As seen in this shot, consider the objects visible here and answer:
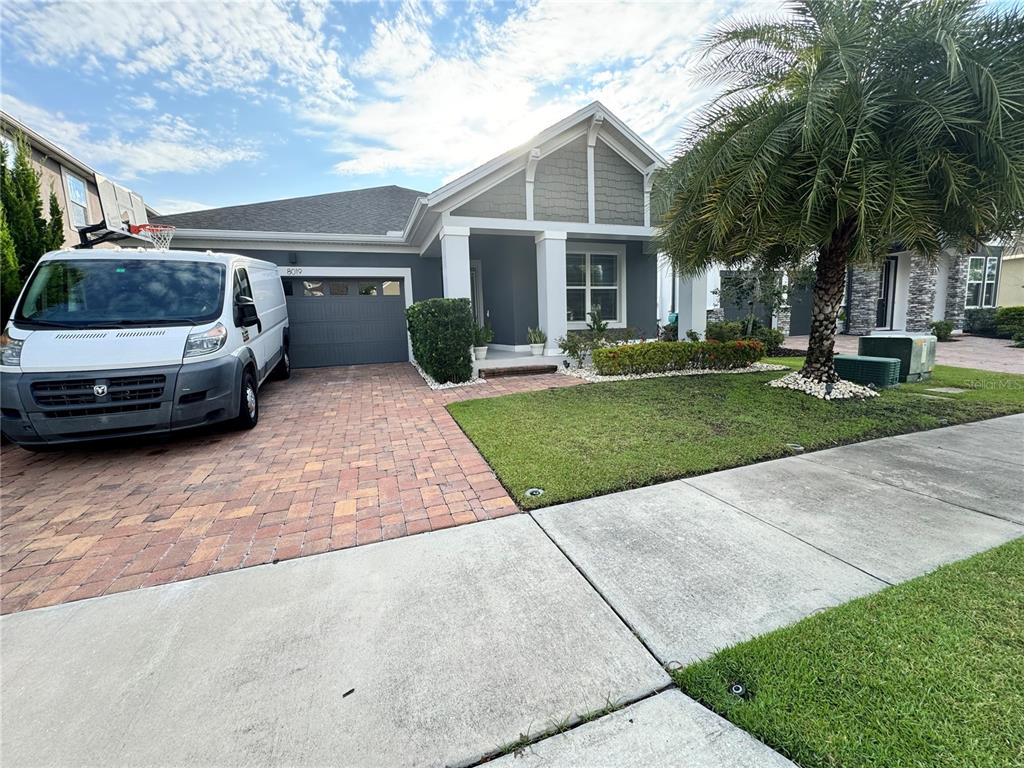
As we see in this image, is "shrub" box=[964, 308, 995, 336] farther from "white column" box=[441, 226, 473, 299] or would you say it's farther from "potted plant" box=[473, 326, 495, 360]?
"white column" box=[441, 226, 473, 299]

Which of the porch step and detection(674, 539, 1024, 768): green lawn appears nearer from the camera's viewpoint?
detection(674, 539, 1024, 768): green lawn

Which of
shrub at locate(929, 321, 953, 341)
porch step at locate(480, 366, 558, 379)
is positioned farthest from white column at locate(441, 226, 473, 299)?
shrub at locate(929, 321, 953, 341)

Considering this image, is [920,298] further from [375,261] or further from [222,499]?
[222,499]

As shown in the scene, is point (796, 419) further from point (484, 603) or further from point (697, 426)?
point (484, 603)

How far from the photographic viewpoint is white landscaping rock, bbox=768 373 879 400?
22.5 ft

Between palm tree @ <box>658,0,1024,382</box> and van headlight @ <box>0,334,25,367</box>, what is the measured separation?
8.13 metres

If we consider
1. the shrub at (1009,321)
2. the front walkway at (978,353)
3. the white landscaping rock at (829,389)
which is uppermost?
the shrub at (1009,321)

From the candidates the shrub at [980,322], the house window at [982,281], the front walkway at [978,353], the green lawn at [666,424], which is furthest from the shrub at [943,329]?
the green lawn at [666,424]

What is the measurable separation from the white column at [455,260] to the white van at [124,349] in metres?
3.87

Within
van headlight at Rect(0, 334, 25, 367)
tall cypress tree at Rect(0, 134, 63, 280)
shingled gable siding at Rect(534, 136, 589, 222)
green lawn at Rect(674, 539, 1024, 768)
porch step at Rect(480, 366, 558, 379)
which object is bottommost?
green lawn at Rect(674, 539, 1024, 768)

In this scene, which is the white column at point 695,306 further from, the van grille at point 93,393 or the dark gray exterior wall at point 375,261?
the van grille at point 93,393

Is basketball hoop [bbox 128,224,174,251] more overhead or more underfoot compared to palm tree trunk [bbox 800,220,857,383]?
more overhead

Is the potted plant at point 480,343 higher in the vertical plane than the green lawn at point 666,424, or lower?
higher

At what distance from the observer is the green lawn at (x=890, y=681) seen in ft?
4.74
